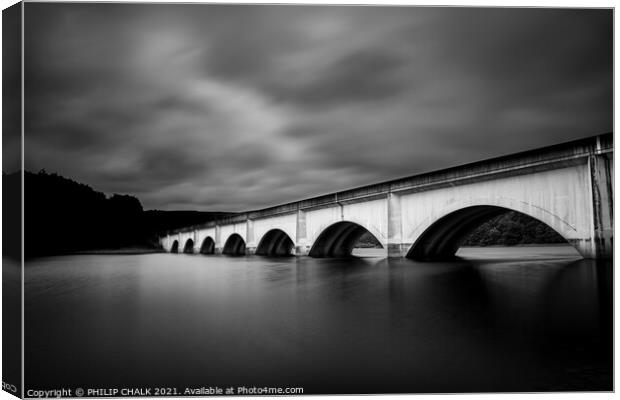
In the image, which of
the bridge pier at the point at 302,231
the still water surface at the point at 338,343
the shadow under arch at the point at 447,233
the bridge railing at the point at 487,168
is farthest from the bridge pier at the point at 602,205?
the bridge pier at the point at 302,231

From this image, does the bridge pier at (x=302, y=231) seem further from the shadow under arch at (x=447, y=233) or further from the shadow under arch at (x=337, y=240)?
the shadow under arch at (x=447, y=233)

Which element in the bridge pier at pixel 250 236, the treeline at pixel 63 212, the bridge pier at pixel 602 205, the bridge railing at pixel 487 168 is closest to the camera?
the treeline at pixel 63 212

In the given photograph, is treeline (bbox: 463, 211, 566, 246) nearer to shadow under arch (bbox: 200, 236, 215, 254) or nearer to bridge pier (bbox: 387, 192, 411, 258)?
shadow under arch (bbox: 200, 236, 215, 254)

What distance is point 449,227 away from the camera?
1639cm

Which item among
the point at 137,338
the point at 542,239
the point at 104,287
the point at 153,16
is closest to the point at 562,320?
the point at 137,338

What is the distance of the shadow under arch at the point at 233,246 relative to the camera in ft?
109

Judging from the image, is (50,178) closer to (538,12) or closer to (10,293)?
(10,293)

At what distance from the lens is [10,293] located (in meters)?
4.30

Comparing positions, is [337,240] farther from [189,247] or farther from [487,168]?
[189,247]

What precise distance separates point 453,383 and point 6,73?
18.2 ft

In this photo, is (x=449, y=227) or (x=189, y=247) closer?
(x=449, y=227)

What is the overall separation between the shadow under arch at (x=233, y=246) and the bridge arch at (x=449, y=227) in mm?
17596

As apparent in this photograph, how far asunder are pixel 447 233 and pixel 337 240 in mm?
8271

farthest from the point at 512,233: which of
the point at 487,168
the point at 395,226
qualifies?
the point at 487,168
